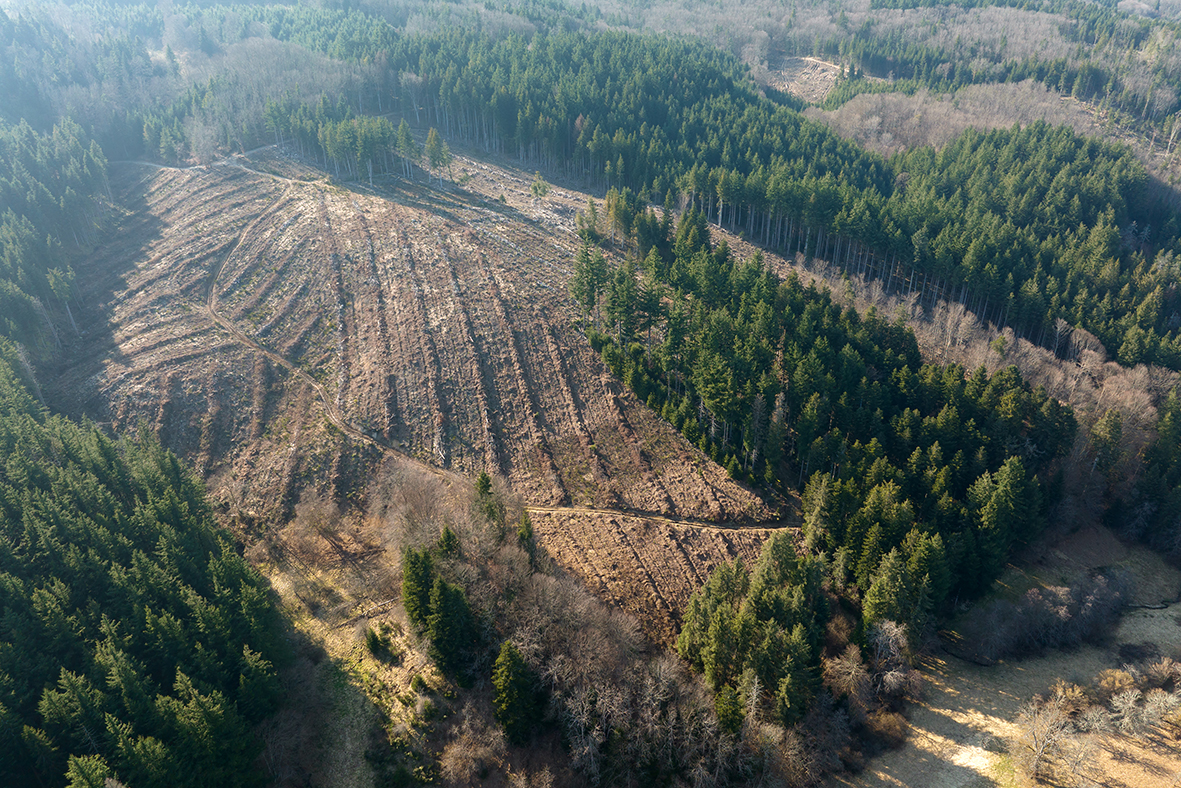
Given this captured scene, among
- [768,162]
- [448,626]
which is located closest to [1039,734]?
[448,626]

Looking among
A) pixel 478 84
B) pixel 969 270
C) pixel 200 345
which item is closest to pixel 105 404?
pixel 200 345

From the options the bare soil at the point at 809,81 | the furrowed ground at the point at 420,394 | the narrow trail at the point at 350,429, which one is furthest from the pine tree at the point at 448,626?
the bare soil at the point at 809,81

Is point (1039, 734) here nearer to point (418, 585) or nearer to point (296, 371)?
point (418, 585)

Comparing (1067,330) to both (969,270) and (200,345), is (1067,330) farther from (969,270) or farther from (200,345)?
(200,345)

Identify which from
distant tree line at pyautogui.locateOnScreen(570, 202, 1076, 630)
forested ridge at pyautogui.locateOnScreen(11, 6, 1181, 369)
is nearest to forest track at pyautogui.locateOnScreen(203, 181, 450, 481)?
distant tree line at pyautogui.locateOnScreen(570, 202, 1076, 630)

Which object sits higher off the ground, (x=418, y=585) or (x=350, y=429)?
(x=418, y=585)

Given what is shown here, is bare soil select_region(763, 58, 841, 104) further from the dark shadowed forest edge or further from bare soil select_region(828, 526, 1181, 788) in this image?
bare soil select_region(828, 526, 1181, 788)
